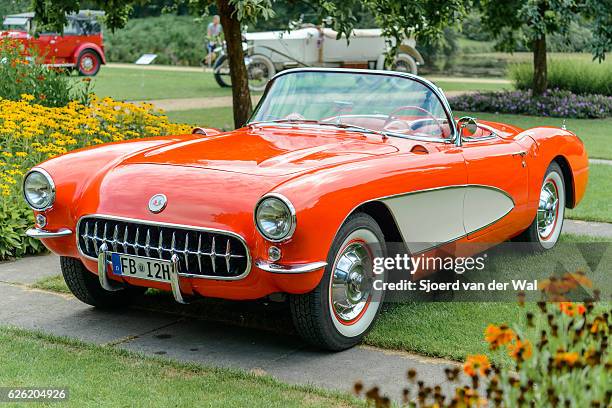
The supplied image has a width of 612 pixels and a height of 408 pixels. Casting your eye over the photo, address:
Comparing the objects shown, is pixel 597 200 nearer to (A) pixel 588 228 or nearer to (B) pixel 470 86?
(A) pixel 588 228

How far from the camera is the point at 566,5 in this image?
55.2 ft

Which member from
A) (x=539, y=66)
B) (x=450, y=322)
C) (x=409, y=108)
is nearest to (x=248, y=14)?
(x=409, y=108)

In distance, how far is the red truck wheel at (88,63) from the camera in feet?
90.4

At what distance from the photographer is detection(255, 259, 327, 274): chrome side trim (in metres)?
4.36

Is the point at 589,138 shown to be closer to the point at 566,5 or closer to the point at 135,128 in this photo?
the point at 566,5

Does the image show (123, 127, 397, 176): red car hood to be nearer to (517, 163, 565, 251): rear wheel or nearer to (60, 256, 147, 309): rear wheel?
(60, 256, 147, 309): rear wheel

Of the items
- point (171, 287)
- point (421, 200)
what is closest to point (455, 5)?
point (421, 200)

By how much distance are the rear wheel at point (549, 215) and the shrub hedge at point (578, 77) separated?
1364cm

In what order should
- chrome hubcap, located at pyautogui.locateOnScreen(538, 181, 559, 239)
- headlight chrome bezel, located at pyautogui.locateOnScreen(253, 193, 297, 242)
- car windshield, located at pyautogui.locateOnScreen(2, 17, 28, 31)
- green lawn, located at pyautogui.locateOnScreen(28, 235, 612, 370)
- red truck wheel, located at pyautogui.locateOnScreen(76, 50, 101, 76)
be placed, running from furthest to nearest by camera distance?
car windshield, located at pyautogui.locateOnScreen(2, 17, 28, 31), red truck wheel, located at pyautogui.locateOnScreen(76, 50, 101, 76), chrome hubcap, located at pyautogui.locateOnScreen(538, 181, 559, 239), green lawn, located at pyautogui.locateOnScreen(28, 235, 612, 370), headlight chrome bezel, located at pyautogui.locateOnScreen(253, 193, 297, 242)

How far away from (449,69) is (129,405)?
31.2m

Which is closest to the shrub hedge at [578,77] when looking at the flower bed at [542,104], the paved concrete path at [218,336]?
the flower bed at [542,104]

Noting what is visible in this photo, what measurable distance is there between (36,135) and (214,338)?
3.42 meters

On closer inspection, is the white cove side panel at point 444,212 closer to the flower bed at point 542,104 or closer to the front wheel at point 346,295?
the front wheel at point 346,295

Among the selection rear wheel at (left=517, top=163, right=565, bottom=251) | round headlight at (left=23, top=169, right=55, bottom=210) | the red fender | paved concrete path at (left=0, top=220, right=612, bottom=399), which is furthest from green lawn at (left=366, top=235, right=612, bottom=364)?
the red fender
